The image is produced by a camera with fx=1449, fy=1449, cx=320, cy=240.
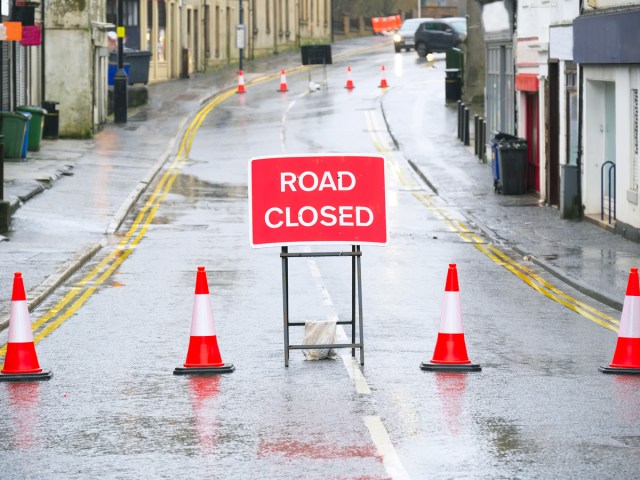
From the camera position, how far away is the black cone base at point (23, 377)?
39.9 ft

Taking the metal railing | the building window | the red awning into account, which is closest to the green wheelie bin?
the red awning

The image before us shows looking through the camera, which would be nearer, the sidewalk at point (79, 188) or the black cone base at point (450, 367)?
the black cone base at point (450, 367)

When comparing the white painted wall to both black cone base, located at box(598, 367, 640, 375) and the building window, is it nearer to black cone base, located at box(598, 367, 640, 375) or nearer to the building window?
black cone base, located at box(598, 367, 640, 375)

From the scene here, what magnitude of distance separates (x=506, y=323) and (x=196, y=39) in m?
54.8

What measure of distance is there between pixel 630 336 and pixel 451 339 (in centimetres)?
153

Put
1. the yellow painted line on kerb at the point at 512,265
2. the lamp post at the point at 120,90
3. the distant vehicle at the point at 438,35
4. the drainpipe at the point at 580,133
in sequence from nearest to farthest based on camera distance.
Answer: the yellow painted line on kerb at the point at 512,265 → the drainpipe at the point at 580,133 → the lamp post at the point at 120,90 → the distant vehicle at the point at 438,35

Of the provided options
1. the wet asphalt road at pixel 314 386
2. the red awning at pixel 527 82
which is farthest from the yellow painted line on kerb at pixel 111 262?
the red awning at pixel 527 82

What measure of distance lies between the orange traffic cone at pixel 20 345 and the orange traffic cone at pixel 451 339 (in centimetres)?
334

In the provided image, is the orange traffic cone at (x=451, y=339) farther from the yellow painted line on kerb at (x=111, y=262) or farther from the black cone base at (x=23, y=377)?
the yellow painted line on kerb at (x=111, y=262)

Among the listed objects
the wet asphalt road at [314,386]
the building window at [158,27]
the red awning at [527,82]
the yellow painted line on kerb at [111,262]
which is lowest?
the wet asphalt road at [314,386]

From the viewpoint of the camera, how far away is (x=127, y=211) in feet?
94.5

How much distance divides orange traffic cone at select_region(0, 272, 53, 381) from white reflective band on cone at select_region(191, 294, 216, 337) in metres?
1.30

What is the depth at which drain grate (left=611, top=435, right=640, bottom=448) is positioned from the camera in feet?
31.6

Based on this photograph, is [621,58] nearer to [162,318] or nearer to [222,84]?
[162,318]
